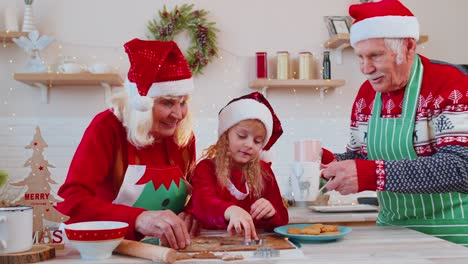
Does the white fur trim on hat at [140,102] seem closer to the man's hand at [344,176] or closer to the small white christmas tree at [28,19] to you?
the man's hand at [344,176]

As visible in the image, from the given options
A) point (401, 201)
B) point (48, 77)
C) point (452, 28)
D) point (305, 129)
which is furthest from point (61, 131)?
point (452, 28)

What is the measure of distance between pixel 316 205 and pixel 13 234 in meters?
2.20

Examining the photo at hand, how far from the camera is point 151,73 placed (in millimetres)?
1907

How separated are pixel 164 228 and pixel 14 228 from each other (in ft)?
1.29

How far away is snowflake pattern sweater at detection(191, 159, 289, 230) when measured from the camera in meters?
1.81

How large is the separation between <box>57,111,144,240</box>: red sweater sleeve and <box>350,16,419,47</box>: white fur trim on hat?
994 mm

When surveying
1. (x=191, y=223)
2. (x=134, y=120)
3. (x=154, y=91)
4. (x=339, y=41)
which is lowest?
(x=191, y=223)

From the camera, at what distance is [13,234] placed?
4.37 feet

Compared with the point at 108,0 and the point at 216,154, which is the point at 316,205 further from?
the point at 108,0

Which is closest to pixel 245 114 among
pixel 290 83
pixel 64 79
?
pixel 290 83

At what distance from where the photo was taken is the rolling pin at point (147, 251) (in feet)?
4.35

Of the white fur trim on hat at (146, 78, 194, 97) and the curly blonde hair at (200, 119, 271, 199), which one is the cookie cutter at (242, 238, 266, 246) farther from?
the white fur trim on hat at (146, 78, 194, 97)

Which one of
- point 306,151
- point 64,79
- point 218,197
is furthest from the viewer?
point 64,79

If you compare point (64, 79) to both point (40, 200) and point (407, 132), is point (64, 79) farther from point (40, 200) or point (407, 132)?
point (407, 132)
